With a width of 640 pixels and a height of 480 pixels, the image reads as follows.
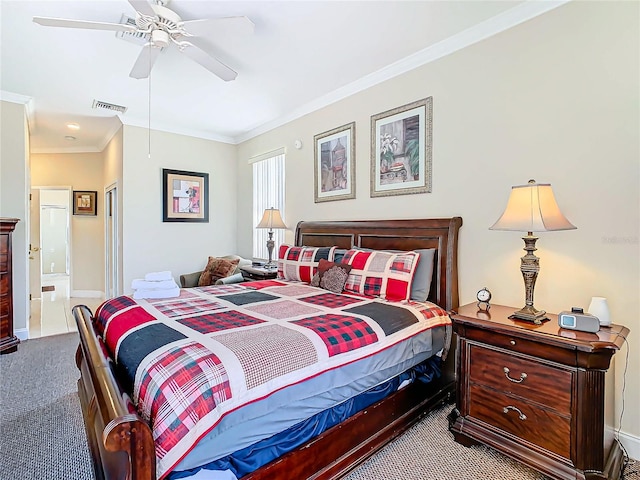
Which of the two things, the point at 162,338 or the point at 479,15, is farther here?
the point at 479,15

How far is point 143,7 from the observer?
1952 mm

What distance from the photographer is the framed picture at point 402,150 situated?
2.89m

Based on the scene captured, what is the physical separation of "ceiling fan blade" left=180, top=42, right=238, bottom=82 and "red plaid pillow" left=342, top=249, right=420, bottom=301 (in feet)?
5.95

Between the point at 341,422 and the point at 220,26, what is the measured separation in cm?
241

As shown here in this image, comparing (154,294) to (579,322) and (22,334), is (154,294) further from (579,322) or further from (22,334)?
(22,334)

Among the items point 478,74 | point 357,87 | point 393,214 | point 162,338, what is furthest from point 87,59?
point 478,74

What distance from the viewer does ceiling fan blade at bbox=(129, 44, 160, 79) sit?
7.86 ft

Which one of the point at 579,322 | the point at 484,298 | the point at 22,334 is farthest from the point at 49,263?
the point at 579,322

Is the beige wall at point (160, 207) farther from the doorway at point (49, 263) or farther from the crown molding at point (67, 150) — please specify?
the crown molding at point (67, 150)

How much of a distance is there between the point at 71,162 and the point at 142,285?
5640 millimetres

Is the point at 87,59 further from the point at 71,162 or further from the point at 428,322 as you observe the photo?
the point at 71,162

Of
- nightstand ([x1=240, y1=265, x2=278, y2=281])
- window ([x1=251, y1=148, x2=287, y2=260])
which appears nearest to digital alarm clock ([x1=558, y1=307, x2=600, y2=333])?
nightstand ([x1=240, y1=265, x2=278, y2=281])

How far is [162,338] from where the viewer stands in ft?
5.00

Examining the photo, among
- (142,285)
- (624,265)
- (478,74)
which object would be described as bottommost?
(142,285)
